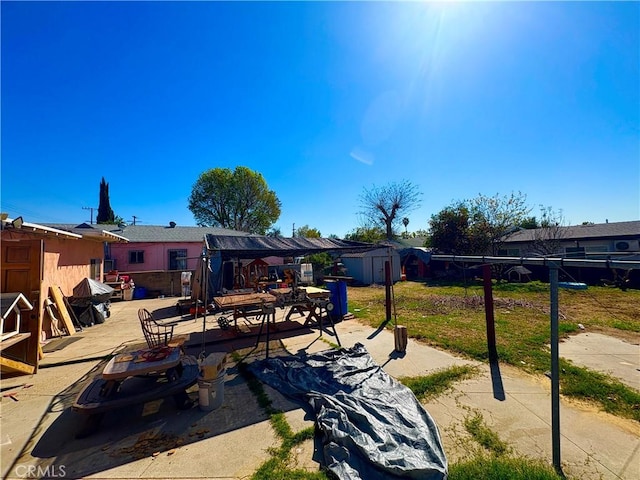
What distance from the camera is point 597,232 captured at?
17422 mm

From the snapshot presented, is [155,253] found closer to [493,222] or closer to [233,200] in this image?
[233,200]

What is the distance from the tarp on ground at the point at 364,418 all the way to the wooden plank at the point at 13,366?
4.12 metres

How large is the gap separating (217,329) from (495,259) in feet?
24.8

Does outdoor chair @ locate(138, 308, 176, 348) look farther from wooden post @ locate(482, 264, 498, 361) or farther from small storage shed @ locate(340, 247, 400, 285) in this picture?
small storage shed @ locate(340, 247, 400, 285)

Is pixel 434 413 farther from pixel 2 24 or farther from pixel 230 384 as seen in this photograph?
pixel 2 24

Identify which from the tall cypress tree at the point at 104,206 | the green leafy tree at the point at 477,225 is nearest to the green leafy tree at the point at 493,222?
the green leafy tree at the point at 477,225

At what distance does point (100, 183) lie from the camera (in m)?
36.0

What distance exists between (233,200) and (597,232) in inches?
1222

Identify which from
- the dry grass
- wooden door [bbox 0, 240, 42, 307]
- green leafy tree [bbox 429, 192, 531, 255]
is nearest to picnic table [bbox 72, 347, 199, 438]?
wooden door [bbox 0, 240, 42, 307]

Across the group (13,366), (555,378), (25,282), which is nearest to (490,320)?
(555,378)

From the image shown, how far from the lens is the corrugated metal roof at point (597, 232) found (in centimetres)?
1604

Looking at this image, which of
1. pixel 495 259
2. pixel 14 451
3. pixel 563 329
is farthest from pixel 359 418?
pixel 563 329

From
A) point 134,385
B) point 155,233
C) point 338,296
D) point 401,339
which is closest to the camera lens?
point 134,385

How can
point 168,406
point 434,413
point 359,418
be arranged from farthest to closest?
point 168,406
point 434,413
point 359,418
